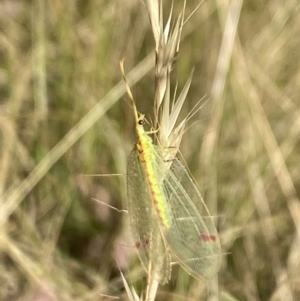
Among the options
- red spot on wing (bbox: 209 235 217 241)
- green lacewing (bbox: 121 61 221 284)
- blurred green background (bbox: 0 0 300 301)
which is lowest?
red spot on wing (bbox: 209 235 217 241)

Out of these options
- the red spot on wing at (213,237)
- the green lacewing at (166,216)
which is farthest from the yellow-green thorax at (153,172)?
the red spot on wing at (213,237)

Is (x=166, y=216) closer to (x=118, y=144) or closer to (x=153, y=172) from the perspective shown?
(x=153, y=172)

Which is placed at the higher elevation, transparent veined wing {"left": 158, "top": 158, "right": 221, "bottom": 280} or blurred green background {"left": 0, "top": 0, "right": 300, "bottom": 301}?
blurred green background {"left": 0, "top": 0, "right": 300, "bottom": 301}

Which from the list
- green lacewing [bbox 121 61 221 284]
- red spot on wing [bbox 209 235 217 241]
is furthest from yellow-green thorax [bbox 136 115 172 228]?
red spot on wing [bbox 209 235 217 241]

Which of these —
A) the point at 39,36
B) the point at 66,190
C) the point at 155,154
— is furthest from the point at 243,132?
the point at 39,36

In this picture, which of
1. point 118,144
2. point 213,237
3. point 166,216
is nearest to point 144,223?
point 166,216

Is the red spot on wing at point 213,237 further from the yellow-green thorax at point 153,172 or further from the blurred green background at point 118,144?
the blurred green background at point 118,144

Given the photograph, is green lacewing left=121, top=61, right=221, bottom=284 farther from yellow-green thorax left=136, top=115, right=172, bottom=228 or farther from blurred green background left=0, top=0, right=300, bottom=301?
blurred green background left=0, top=0, right=300, bottom=301
